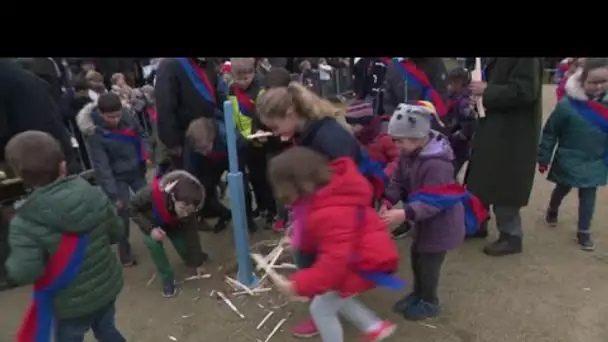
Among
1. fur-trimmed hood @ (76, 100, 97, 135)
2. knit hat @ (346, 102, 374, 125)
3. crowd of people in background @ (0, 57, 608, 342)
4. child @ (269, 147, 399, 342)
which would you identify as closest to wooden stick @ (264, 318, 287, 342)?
crowd of people in background @ (0, 57, 608, 342)

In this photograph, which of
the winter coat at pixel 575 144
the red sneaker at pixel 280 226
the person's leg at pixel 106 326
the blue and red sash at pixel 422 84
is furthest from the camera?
the red sneaker at pixel 280 226

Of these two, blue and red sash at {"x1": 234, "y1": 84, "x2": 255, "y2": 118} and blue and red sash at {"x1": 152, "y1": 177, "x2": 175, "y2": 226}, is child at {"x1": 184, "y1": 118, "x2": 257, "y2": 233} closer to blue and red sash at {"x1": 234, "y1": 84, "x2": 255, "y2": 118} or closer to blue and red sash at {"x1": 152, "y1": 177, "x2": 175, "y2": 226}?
blue and red sash at {"x1": 234, "y1": 84, "x2": 255, "y2": 118}

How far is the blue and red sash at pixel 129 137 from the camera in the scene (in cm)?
380

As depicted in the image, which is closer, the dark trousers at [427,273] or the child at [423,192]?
the child at [423,192]

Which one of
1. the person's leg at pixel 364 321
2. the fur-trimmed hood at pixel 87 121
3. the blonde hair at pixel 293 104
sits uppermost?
the blonde hair at pixel 293 104

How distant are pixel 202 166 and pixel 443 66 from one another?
1966mm

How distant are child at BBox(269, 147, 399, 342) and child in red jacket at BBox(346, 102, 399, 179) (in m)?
1.20

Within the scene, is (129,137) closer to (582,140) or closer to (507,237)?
(507,237)

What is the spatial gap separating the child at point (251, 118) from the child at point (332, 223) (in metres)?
1.58

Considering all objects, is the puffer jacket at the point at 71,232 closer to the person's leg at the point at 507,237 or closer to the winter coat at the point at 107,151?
the winter coat at the point at 107,151

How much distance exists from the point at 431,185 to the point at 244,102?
176cm

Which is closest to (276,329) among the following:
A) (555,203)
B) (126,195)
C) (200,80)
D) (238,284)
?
(238,284)

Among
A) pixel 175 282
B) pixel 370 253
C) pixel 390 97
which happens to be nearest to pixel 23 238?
pixel 370 253

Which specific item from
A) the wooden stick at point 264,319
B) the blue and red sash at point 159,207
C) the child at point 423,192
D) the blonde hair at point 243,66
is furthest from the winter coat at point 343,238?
the blonde hair at point 243,66
